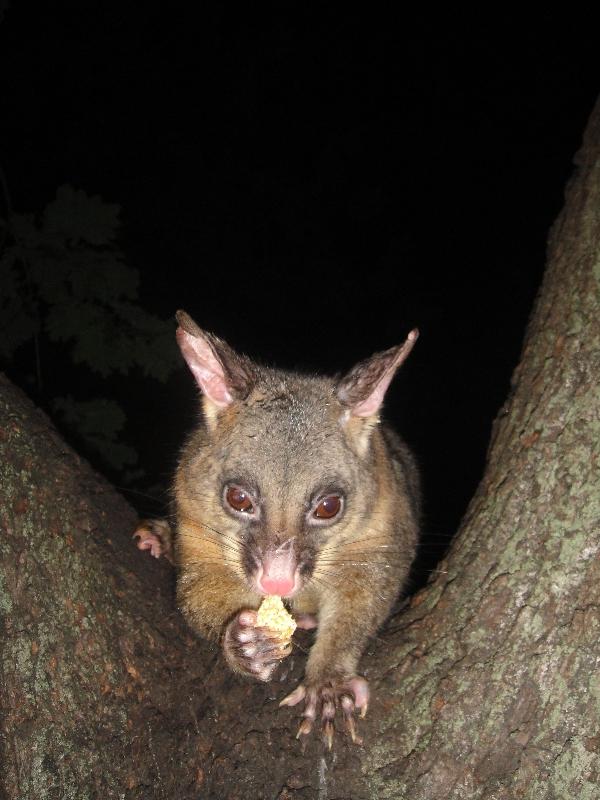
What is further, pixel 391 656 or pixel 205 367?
pixel 205 367

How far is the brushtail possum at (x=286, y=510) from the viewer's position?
3.22 meters

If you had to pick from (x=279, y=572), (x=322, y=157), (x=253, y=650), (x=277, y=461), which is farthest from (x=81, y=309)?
(x=322, y=157)

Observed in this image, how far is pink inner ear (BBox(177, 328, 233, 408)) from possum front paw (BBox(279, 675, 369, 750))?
1.35 m

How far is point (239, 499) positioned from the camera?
3.42 meters

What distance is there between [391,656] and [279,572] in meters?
0.54

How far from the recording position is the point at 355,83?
13648mm

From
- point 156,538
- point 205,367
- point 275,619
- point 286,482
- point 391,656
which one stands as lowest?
point 156,538

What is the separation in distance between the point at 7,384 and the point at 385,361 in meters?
1.49

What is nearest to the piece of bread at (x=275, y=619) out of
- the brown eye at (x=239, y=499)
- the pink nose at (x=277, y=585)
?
the pink nose at (x=277, y=585)

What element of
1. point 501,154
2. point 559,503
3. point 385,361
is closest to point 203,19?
point 501,154

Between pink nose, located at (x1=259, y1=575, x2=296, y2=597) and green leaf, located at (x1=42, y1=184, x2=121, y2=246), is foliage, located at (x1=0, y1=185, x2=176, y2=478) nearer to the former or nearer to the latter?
green leaf, located at (x1=42, y1=184, x2=121, y2=246)

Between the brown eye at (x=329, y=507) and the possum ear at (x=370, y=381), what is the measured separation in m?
0.46

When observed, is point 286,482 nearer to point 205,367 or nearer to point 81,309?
point 205,367

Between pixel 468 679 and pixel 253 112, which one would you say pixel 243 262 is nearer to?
A: pixel 253 112
